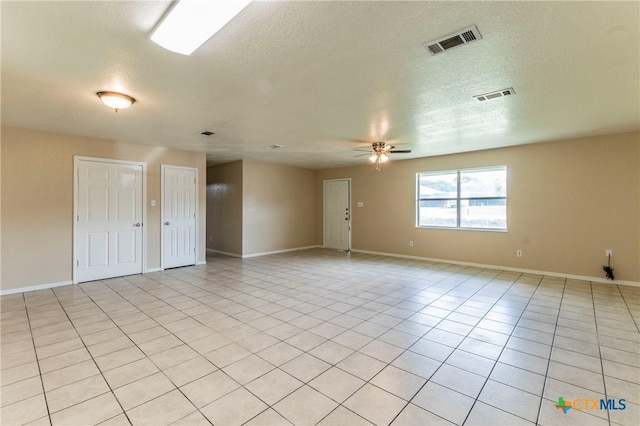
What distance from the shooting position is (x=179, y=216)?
6.16 meters

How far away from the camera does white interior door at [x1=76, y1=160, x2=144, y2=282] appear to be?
16.2 ft

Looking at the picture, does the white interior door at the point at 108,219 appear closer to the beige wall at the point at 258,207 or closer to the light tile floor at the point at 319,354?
the light tile floor at the point at 319,354

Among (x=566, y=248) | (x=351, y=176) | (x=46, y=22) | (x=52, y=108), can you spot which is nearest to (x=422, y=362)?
(x=46, y=22)

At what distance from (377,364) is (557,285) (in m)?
4.12

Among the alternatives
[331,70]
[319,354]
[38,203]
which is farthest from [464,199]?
[38,203]

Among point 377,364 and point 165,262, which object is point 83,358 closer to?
point 377,364

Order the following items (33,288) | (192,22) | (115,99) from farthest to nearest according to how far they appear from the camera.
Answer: (33,288), (115,99), (192,22)

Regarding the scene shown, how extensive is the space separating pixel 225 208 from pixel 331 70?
6.12 meters

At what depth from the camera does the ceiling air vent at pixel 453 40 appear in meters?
2.03

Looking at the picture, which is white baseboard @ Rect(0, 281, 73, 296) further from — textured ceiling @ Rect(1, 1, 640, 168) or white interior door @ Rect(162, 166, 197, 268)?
textured ceiling @ Rect(1, 1, 640, 168)

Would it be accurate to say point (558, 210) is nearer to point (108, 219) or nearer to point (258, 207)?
point (258, 207)

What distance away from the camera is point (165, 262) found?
597cm

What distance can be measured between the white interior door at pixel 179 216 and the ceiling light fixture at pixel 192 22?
4.32 meters

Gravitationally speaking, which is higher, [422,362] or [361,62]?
[361,62]
